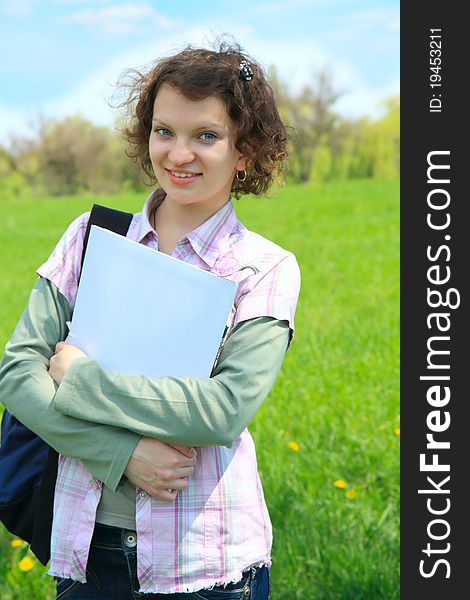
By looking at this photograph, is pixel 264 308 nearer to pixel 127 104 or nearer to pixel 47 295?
pixel 47 295

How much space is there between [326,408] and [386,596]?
4.74 ft

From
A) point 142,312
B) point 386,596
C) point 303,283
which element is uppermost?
point 303,283

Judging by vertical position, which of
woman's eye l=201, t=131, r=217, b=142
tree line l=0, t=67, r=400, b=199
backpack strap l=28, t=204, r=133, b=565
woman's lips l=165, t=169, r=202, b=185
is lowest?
backpack strap l=28, t=204, r=133, b=565

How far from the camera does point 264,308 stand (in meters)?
1.81

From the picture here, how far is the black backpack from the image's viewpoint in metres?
1.95

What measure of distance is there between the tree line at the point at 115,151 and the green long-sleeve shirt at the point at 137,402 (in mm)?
18272

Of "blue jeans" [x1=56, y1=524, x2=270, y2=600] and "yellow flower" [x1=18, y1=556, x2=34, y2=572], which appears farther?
"yellow flower" [x1=18, y1=556, x2=34, y2=572]

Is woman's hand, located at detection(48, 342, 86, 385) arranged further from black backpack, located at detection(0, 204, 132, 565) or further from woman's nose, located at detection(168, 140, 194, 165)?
woman's nose, located at detection(168, 140, 194, 165)

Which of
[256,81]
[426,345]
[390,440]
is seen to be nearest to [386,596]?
[426,345]

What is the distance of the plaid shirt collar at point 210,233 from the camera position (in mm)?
1917

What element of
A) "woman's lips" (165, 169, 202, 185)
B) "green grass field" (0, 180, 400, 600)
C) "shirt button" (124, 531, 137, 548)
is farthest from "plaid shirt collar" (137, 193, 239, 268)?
"green grass field" (0, 180, 400, 600)

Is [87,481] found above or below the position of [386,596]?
above

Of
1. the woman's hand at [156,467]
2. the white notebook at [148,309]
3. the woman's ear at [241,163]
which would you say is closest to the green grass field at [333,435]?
the woman's hand at [156,467]

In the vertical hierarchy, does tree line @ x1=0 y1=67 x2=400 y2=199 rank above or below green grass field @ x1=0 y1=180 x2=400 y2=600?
above
